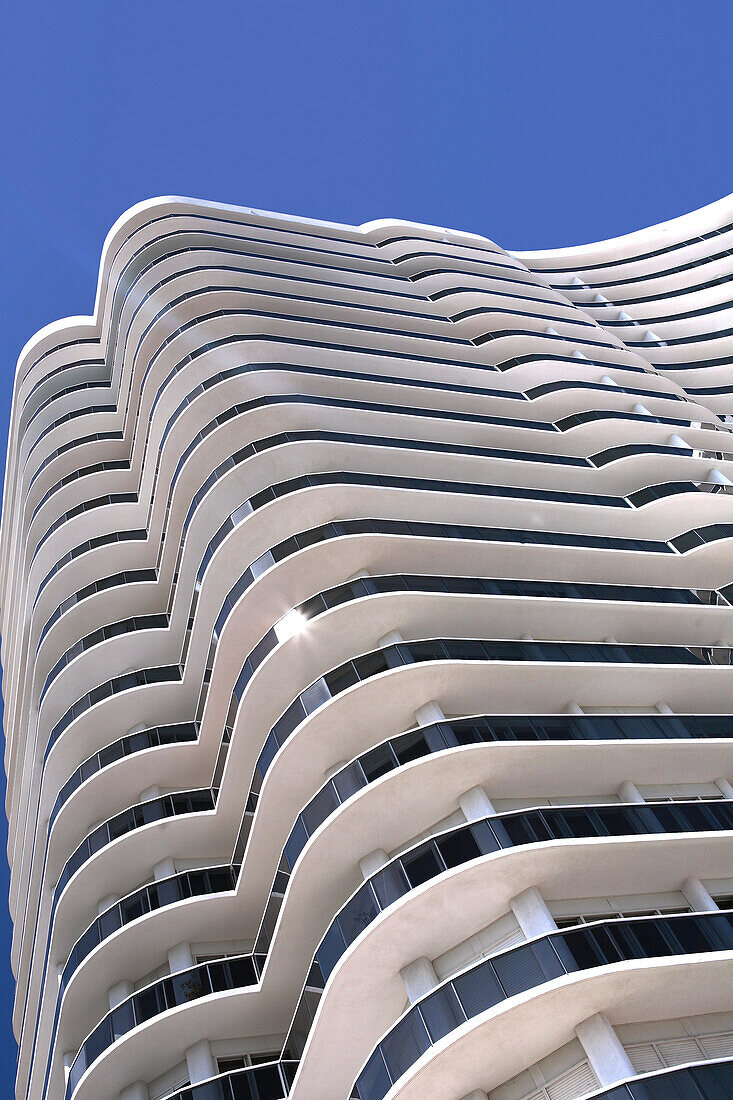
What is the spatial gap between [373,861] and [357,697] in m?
4.82

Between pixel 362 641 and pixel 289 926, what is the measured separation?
925 centimetres

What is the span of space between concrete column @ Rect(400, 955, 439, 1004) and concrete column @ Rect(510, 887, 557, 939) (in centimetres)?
276

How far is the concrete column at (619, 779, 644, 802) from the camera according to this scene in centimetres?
2896

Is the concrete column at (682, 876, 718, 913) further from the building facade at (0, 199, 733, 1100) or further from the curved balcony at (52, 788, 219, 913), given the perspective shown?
the curved balcony at (52, 788, 219, 913)

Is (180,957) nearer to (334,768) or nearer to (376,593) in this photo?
(334,768)

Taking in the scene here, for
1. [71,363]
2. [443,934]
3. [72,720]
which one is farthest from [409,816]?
[71,363]

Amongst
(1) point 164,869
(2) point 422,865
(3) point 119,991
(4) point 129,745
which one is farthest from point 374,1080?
(4) point 129,745

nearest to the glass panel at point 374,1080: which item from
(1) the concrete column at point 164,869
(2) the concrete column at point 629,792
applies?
(2) the concrete column at point 629,792

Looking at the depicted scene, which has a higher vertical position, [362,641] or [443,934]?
[362,641]

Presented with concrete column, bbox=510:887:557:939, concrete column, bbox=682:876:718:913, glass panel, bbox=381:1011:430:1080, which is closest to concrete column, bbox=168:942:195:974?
glass panel, bbox=381:1011:430:1080

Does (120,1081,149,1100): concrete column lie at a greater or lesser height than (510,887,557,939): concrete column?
greater

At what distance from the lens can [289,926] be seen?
2955 centimetres

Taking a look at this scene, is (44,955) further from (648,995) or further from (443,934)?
(648,995)

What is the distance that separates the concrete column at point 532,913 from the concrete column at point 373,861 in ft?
15.8
